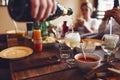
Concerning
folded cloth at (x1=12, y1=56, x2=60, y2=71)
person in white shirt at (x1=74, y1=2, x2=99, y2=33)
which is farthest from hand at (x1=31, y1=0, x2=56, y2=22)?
person in white shirt at (x1=74, y1=2, x2=99, y2=33)

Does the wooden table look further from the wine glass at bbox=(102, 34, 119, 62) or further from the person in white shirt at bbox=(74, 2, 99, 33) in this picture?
the person in white shirt at bbox=(74, 2, 99, 33)

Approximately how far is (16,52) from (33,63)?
305 millimetres

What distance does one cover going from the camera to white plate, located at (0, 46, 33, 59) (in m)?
1.29

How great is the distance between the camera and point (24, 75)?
38.9 inches

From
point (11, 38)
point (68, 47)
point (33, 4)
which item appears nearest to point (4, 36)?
point (11, 38)

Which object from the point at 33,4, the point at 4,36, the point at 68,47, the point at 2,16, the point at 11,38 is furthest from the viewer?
the point at 2,16

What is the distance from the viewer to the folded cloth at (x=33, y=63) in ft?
→ 3.58

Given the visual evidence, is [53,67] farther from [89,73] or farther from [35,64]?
[89,73]

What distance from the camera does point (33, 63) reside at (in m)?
1.15

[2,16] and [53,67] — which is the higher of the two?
[2,16]

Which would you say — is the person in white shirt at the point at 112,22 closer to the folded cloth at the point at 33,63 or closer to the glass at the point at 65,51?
the glass at the point at 65,51

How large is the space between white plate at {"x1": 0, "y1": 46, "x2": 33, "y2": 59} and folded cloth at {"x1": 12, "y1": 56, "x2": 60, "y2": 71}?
0.34 feet

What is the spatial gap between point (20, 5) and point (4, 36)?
1530mm

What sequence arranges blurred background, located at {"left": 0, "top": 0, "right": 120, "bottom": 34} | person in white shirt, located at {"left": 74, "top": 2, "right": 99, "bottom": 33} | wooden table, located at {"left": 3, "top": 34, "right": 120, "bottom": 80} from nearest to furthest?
wooden table, located at {"left": 3, "top": 34, "right": 120, "bottom": 80}
person in white shirt, located at {"left": 74, "top": 2, "right": 99, "bottom": 33}
blurred background, located at {"left": 0, "top": 0, "right": 120, "bottom": 34}
